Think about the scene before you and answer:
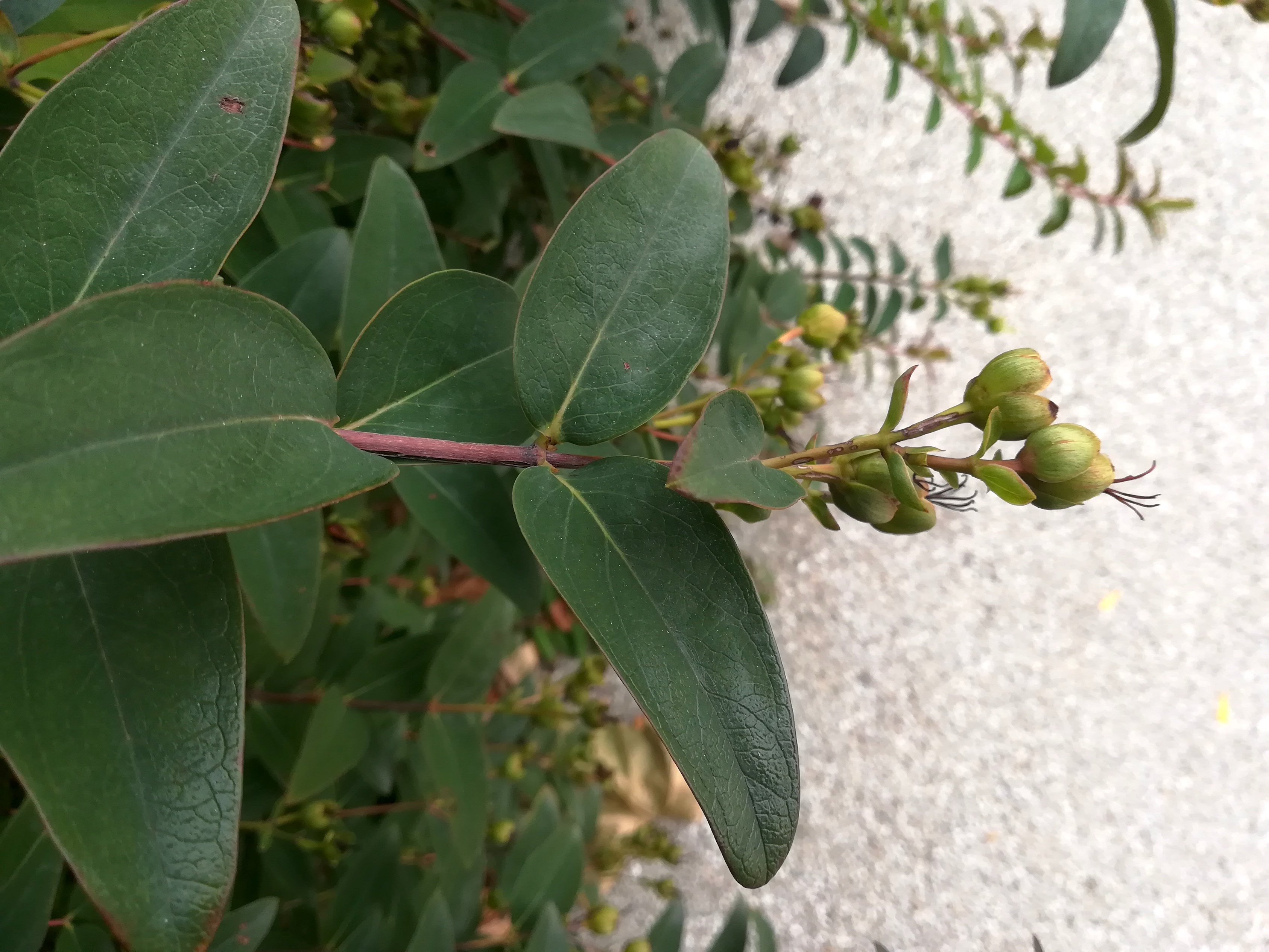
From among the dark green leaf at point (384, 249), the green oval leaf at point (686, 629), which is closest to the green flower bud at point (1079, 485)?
the green oval leaf at point (686, 629)

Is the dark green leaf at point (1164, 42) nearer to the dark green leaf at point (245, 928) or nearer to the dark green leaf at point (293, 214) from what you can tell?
the dark green leaf at point (293, 214)

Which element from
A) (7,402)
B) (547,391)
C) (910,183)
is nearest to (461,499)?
(547,391)

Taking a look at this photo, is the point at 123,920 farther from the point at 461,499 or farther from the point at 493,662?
the point at 493,662

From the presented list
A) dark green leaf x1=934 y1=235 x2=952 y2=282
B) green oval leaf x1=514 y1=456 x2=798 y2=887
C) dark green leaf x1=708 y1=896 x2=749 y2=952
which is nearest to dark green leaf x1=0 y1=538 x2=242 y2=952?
green oval leaf x1=514 y1=456 x2=798 y2=887

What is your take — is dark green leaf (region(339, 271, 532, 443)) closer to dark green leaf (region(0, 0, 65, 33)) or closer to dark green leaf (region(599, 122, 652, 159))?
dark green leaf (region(0, 0, 65, 33))

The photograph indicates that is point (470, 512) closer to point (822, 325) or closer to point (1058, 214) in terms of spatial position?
point (822, 325)

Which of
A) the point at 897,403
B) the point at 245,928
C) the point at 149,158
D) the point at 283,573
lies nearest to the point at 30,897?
the point at 245,928

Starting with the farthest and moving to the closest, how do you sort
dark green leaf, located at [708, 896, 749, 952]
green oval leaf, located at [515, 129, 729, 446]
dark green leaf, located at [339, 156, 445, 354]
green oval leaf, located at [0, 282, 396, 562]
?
dark green leaf, located at [708, 896, 749, 952] → dark green leaf, located at [339, 156, 445, 354] → green oval leaf, located at [515, 129, 729, 446] → green oval leaf, located at [0, 282, 396, 562]
